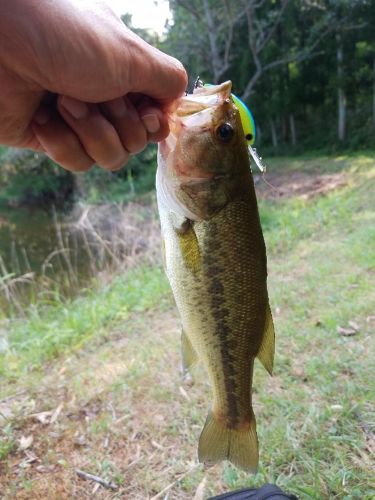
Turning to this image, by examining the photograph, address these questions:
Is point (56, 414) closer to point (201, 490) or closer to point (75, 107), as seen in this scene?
point (201, 490)

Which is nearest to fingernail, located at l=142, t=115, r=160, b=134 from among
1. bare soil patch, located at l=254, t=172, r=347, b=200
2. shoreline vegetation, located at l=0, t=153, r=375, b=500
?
shoreline vegetation, located at l=0, t=153, r=375, b=500

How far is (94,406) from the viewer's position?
11.4 ft

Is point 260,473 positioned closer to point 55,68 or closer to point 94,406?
point 94,406

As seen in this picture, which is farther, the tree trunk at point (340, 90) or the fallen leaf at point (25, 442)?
the tree trunk at point (340, 90)

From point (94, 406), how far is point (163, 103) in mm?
2531

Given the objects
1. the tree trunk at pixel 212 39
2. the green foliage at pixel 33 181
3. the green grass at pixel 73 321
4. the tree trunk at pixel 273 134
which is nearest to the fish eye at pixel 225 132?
the green grass at pixel 73 321

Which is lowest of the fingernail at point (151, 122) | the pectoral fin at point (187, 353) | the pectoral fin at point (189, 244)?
the pectoral fin at point (187, 353)

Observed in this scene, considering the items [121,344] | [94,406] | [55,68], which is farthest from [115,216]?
[55,68]

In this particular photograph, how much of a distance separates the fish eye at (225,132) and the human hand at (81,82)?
285mm

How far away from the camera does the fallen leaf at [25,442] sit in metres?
3.05

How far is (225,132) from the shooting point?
1.56 meters

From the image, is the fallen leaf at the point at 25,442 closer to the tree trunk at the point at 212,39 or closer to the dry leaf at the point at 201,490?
the dry leaf at the point at 201,490

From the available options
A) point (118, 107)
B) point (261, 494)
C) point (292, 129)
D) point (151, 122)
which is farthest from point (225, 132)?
point (292, 129)

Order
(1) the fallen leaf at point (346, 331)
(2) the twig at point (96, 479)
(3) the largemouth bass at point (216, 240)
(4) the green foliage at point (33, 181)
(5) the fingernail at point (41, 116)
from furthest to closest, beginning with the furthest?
(4) the green foliage at point (33, 181) → (1) the fallen leaf at point (346, 331) → (2) the twig at point (96, 479) → (5) the fingernail at point (41, 116) → (3) the largemouth bass at point (216, 240)
